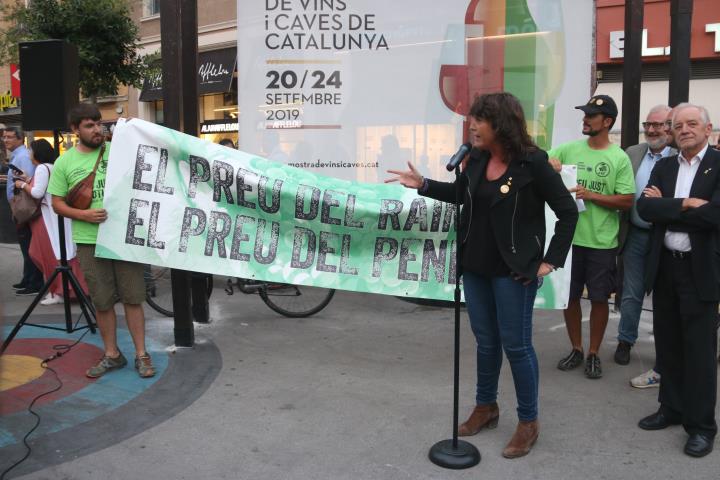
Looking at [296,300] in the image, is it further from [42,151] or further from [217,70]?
[217,70]

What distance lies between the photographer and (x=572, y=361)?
5016 mm

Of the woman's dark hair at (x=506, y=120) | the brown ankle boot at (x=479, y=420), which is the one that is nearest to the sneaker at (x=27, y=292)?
the brown ankle boot at (x=479, y=420)

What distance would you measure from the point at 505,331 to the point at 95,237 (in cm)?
308

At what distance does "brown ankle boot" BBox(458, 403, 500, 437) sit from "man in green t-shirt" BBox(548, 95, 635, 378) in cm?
130

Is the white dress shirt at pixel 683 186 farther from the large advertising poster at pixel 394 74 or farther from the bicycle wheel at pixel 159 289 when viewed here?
the bicycle wheel at pixel 159 289

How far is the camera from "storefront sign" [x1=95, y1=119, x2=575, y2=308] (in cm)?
484

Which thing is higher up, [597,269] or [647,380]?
[597,269]

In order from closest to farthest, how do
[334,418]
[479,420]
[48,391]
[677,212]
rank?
[677,212] → [479,420] → [334,418] → [48,391]

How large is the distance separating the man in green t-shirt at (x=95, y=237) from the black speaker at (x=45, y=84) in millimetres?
1277

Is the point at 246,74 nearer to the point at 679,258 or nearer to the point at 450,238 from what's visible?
the point at 450,238

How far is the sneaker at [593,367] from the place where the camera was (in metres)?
4.80

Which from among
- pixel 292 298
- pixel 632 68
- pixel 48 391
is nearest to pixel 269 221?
pixel 292 298

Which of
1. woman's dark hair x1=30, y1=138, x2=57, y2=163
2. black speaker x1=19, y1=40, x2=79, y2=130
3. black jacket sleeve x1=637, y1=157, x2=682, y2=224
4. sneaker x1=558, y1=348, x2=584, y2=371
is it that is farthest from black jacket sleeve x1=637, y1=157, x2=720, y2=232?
woman's dark hair x1=30, y1=138, x2=57, y2=163

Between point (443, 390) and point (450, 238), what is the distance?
1127mm
